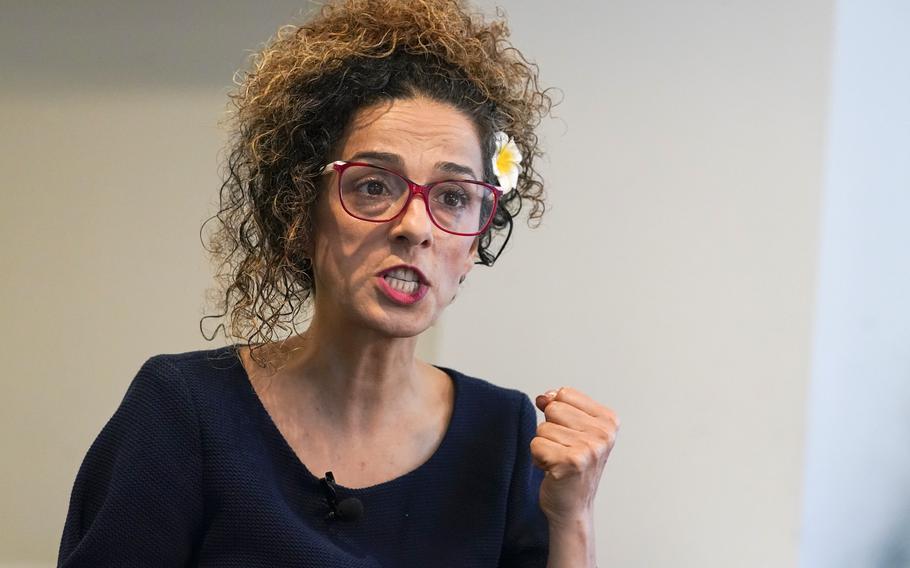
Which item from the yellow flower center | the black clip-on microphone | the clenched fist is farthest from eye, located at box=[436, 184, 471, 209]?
the black clip-on microphone

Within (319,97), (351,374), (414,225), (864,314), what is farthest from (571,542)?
(864,314)

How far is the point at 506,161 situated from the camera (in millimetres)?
1425

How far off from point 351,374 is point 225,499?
241 millimetres

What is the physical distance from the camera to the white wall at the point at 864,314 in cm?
194

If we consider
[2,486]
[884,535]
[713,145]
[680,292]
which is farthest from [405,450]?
[2,486]

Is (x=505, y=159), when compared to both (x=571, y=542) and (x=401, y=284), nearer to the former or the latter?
(x=401, y=284)

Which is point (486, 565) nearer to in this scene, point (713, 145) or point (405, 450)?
point (405, 450)

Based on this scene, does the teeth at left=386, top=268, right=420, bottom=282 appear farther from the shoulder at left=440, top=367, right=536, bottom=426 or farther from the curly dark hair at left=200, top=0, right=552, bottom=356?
the shoulder at left=440, top=367, right=536, bottom=426

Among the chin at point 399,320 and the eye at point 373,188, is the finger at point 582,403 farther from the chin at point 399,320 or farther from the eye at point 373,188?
the eye at point 373,188

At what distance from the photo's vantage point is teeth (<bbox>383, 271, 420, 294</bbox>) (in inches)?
50.1

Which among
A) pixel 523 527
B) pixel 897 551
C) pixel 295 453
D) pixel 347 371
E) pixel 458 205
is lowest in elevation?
pixel 897 551

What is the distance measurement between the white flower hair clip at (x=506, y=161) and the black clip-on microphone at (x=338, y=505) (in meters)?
0.45

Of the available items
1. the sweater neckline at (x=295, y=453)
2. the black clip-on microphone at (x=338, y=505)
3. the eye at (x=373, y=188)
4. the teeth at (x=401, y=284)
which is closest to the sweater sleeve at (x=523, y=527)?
the sweater neckline at (x=295, y=453)

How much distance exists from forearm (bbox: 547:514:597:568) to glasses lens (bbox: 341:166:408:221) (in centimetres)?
47
